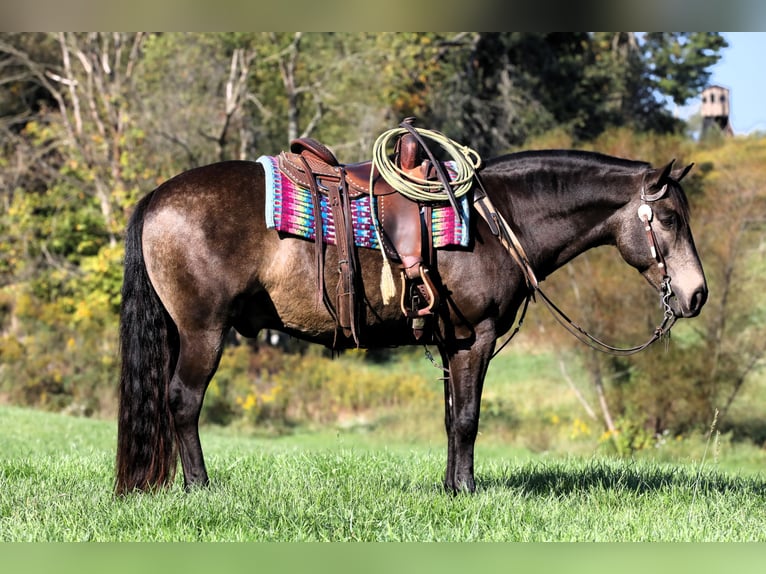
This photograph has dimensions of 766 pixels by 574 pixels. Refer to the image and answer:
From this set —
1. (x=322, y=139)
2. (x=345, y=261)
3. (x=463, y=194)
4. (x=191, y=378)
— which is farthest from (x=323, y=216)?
(x=322, y=139)

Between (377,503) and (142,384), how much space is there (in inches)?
62.2

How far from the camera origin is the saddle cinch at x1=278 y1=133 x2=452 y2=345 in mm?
5168

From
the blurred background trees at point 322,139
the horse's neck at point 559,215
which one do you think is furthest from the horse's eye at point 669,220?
the blurred background trees at point 322,139

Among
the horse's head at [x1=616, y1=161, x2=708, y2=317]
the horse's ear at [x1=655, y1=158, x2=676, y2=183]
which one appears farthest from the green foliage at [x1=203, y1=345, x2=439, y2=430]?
the horse's ear at [x1=655, y1=158, x2=676, y2=183]

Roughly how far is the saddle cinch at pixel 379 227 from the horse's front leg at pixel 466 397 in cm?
31

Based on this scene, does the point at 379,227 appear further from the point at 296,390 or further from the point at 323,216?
the point at 296,390

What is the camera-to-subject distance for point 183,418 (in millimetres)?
5184

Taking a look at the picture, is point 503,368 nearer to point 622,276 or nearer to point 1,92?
point 622,276

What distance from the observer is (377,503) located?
495cm

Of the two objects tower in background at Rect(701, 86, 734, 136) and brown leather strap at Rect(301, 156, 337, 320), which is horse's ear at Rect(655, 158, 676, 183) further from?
tower in background at Rect(701, 86, 734, 136)

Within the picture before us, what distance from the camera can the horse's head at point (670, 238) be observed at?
5.35 meters

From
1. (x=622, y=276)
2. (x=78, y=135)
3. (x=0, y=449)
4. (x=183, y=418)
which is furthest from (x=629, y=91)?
(x=183, y=418)

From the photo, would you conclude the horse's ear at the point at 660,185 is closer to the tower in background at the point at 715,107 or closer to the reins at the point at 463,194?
the reins at the point at 463,194

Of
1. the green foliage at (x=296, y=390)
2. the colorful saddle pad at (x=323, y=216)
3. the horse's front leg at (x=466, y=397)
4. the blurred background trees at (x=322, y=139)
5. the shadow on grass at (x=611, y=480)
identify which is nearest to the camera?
the colorful saddle pad at (x=323, y=216)
